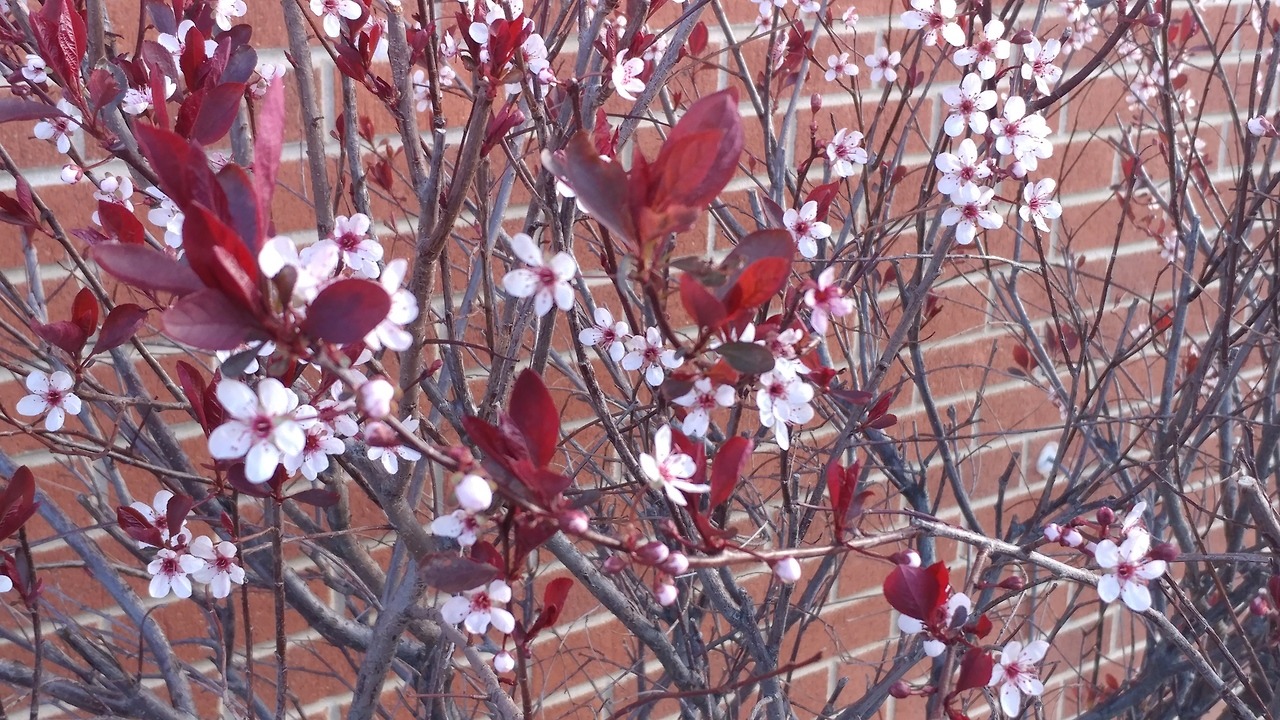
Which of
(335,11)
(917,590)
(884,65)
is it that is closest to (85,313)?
(335,11)

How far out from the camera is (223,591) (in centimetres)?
56

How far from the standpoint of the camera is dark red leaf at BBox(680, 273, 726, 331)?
1.13 ft

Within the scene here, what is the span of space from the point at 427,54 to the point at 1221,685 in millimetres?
585

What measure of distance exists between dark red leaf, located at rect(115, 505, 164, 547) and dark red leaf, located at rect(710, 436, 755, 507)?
1.17 feet

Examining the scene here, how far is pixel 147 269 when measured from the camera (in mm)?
309

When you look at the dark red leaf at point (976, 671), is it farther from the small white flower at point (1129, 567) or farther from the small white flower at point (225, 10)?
the small white flower at point (225, 10)

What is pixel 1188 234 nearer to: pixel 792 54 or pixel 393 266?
pixel 792 54

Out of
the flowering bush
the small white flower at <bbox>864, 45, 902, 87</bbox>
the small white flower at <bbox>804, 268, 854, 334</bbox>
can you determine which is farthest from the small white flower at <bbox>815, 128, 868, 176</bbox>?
the small white flower at <bbox>804, 268, 854, 334</bbox>

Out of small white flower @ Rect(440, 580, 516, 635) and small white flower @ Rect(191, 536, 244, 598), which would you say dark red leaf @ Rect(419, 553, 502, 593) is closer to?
small white flower @ Rect(440, 580, 516, 635)

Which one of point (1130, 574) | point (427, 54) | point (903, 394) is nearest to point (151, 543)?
point (427, 54)

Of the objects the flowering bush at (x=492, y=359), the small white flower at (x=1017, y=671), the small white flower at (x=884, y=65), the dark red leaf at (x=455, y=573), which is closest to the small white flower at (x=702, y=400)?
the flowering bush at (x=492, y=359)

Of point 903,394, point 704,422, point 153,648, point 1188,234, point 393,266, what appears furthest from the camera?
point 903,394

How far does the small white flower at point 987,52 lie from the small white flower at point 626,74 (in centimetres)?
25

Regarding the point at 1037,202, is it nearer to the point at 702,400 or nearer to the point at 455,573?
the point at 702,400
